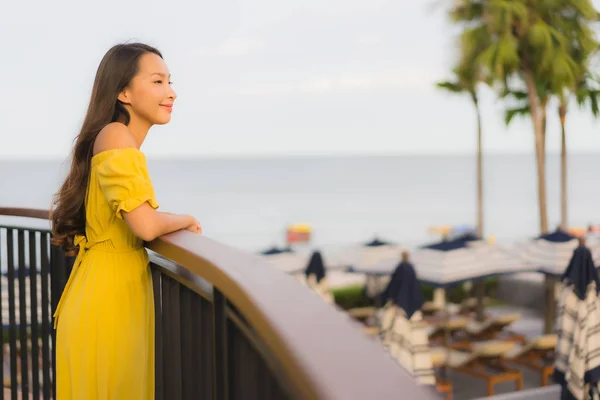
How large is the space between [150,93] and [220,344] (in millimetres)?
1017

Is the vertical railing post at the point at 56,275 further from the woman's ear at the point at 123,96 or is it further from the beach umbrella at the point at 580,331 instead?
the beach umbrella at the point at 580,331

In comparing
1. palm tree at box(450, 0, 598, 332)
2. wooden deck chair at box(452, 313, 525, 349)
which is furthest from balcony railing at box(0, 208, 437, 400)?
palm tree at box(450, 0, 598, 332)

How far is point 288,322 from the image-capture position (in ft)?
3.07

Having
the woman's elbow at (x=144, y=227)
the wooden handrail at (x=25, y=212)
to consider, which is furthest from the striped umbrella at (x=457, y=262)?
the woman's elbow at (x=144, y=227)

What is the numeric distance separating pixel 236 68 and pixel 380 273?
306 ft

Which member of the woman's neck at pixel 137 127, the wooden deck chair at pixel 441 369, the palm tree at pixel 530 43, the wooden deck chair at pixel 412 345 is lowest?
the wooden deck chair at pixel 441 369

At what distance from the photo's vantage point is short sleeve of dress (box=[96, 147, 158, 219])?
2010 millimetres

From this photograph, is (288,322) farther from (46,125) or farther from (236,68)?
(46,125)

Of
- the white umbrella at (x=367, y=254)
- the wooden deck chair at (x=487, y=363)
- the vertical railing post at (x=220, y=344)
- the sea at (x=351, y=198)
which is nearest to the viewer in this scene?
the vertical railing post at (x=220, y=344)

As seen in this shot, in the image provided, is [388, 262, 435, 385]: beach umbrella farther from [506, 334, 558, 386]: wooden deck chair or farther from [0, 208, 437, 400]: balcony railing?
[0, 208, 437, 400]: balcony railing

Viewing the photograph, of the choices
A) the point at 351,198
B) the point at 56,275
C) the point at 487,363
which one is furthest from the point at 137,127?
the point at 351,198

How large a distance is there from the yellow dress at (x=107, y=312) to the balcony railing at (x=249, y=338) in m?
0.07

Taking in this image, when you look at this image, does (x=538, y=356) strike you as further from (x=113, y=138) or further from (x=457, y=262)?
(x=113, y=138)

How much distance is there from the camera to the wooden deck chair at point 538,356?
1008 centimetres
